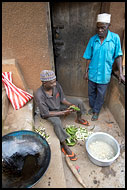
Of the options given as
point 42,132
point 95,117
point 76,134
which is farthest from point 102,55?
point 42,132

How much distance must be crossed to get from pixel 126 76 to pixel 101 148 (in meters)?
1.63

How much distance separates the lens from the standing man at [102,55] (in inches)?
104

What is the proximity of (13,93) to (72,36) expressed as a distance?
2.14 m

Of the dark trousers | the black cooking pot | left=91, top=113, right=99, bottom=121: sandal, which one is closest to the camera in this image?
the black cooking pot

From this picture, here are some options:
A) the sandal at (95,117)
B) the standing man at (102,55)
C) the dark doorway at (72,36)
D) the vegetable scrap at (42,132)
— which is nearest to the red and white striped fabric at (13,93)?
the vegetable scrap at (42,132)

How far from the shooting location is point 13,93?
2.90 meters

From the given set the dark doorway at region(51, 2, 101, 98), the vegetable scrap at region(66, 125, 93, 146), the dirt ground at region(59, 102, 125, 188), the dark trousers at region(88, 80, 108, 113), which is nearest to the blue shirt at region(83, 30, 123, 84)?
the dark trousers at region(88, 80, 108, 113)

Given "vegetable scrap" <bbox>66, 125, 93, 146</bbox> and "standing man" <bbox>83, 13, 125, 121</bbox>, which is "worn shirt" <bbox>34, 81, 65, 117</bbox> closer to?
"vegetable scrap" <bbox>66, 125, 93, 146</bbox>

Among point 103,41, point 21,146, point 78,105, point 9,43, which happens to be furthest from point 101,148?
point 9,43

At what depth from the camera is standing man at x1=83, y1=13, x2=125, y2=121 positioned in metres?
2.65

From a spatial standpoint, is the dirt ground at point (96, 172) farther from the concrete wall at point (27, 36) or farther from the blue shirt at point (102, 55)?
the concrete wall at point (27, 36)

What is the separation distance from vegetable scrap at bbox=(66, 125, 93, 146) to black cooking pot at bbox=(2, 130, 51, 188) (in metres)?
1.15

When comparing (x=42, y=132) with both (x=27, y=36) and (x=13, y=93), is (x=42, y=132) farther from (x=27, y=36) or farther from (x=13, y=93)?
(x=27, y=36)

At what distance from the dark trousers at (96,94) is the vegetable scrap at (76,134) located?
2.31 ft
